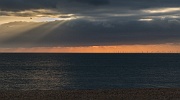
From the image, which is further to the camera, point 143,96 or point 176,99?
point 143,96

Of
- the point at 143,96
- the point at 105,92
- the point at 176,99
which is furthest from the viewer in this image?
the point at 105,92

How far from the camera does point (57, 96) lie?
29.0 m

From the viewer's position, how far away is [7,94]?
29.9m

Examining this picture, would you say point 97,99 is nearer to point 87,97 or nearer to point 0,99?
point 87,97

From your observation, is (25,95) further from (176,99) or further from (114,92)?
(176,99)

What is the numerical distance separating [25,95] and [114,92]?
7.72m

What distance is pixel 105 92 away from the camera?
3108 cm

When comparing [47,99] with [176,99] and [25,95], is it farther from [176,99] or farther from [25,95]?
[176,99]

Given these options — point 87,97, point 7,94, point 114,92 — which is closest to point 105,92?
point 114,92

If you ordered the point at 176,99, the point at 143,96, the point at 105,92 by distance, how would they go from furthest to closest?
the point at 105,92 < the point at 143,96 < the point at 176,99

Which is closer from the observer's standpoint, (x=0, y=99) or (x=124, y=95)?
(x=0, y=99)

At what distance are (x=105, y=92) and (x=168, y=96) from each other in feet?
Result: 18.3

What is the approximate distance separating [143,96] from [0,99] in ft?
37.4

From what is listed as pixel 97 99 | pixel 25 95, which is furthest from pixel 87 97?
pixel 25 95
